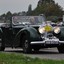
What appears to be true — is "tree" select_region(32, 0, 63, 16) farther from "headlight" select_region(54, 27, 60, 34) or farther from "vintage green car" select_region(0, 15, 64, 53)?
"headlight" select_region(54, 27, 60, 34)

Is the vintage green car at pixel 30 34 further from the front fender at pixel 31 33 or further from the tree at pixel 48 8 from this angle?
the tree at pixel 48 8

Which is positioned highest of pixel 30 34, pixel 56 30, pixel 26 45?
pixel 56 30

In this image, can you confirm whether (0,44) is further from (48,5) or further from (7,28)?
(48,5)

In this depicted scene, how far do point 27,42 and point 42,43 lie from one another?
762mm

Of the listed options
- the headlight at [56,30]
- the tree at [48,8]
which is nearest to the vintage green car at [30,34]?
the headlight at [56,30]

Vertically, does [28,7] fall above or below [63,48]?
above

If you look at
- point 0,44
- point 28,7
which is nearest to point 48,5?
point 28,7

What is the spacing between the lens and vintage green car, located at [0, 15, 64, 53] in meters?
16.4

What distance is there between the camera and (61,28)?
1698cm

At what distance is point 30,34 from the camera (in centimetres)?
1666

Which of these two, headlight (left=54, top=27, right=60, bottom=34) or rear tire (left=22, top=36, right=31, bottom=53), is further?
rear tire (left=22, top=36, right=31, bottom=53)

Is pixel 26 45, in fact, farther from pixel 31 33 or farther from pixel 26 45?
pixel 31 33

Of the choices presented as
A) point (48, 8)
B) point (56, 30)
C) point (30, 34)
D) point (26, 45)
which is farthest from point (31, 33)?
point (48, 8)

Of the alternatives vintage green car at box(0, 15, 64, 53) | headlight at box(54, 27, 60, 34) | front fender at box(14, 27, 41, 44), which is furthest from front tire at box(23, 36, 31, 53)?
headlight at box(54, 27, 60, 34)
